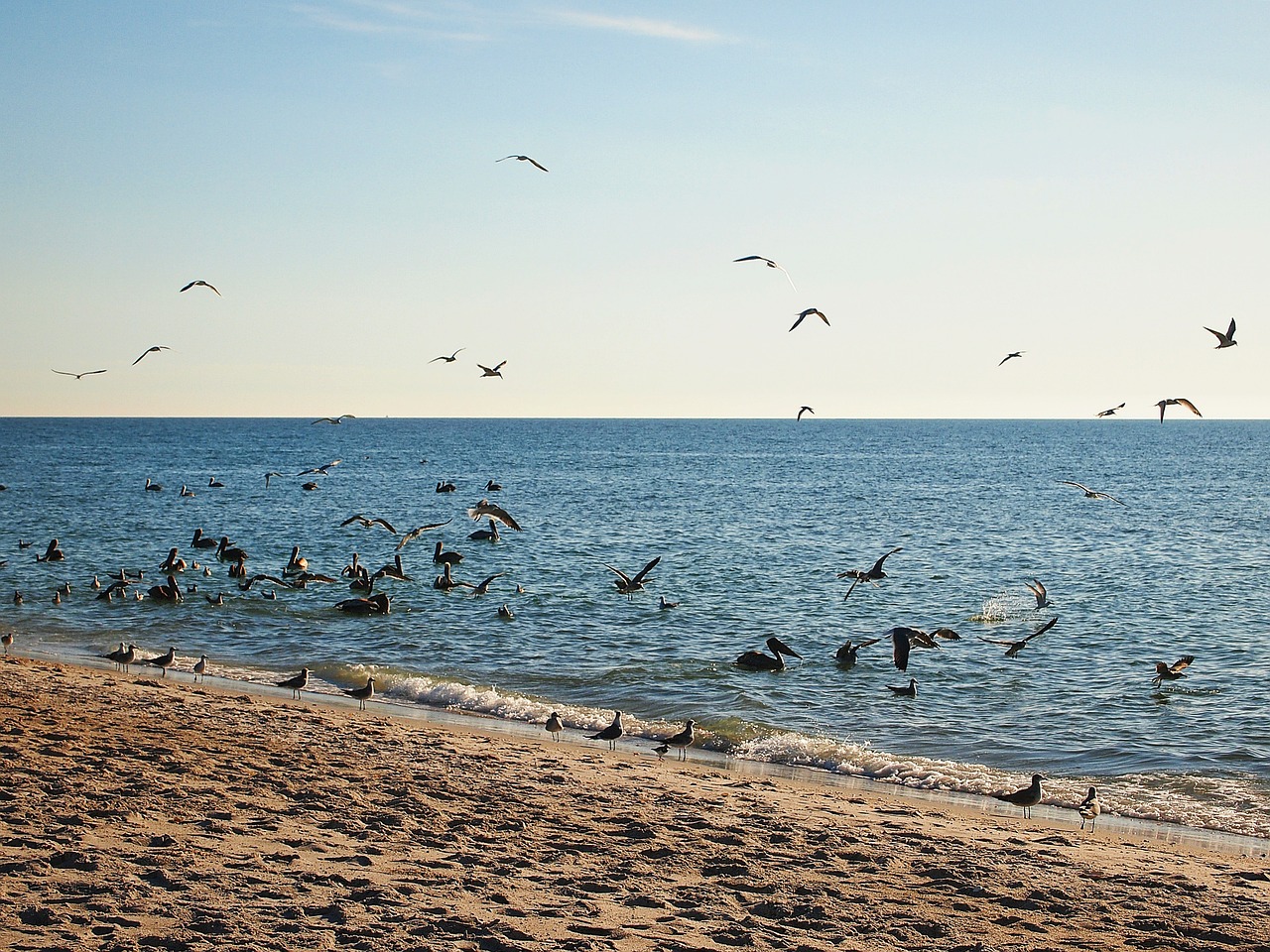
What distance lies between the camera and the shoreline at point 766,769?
11617 millimetres

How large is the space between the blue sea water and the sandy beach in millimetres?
2977

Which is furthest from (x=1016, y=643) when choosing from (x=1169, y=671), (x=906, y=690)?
(x=906, y=690)

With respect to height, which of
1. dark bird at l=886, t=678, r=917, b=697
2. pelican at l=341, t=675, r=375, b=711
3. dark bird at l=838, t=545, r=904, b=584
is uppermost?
dark bird at l=838, t=545, r=904, b=584

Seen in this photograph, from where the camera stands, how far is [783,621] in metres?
25.3

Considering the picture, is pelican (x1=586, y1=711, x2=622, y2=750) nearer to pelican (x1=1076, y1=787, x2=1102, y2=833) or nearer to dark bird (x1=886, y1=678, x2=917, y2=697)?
dark bird (x1=886, y1=678, x2=917, y2=697)

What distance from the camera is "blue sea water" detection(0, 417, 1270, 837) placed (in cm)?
1538

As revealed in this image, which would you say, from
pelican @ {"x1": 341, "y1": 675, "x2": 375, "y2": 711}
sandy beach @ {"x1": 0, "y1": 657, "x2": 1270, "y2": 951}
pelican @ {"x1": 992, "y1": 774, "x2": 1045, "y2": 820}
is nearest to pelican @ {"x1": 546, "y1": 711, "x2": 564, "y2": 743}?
sandy beach @ {"x1": 0, "y1": 657, "x2": 1270, "y2": 951}

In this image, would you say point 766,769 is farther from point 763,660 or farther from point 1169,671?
point 1169,671

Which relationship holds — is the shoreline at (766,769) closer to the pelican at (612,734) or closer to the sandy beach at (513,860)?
the pelican at (612,734)

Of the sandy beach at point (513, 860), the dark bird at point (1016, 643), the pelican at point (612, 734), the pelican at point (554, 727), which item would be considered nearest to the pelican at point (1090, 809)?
the sandy beach at point (513, 860)

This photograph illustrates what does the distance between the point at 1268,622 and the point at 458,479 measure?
65695 mm

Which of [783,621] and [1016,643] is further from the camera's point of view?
[783,621]

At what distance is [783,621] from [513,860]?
658 inches

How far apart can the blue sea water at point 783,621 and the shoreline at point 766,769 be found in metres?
0.31
